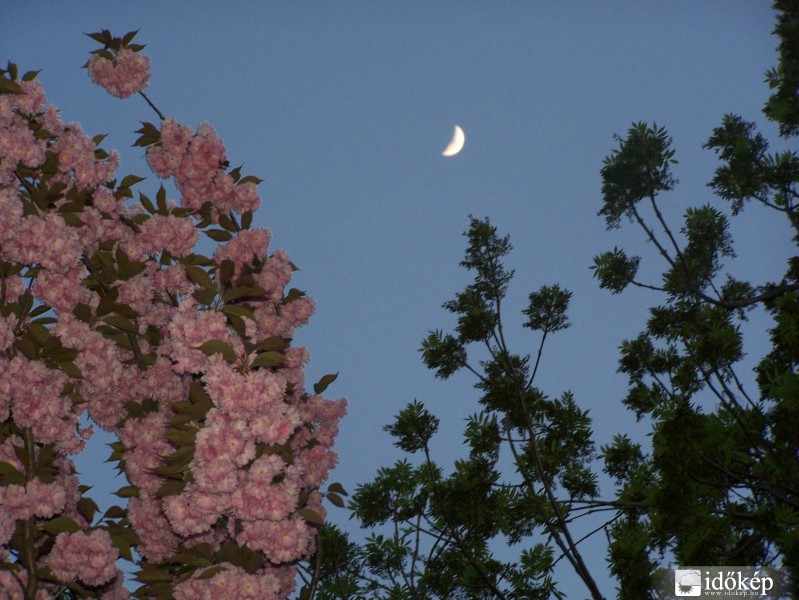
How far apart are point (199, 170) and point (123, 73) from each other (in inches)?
35.9

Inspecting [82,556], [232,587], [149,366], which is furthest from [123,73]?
[232,587]

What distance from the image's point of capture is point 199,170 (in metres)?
5.27

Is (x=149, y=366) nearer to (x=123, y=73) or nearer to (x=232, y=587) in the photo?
(x=232, y=587)

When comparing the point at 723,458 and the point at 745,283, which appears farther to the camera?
the point at 745,283

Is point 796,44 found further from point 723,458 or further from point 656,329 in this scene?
point 723,458

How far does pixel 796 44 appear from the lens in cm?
1105

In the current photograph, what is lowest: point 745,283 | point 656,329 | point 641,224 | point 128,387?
point 128,387

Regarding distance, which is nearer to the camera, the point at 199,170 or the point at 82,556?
the point at 82,556

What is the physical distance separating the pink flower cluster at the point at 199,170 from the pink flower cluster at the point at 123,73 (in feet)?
1.42

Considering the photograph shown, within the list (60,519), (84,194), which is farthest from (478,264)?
(60,519)

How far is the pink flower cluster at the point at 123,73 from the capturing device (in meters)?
5.49

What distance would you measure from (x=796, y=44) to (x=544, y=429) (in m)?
6.45

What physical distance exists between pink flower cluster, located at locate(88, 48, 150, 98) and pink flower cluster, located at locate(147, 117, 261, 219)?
43 cm

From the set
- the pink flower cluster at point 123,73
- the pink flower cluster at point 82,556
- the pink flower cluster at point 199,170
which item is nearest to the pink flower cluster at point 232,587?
the pink flower cluster at point 82,556
